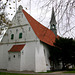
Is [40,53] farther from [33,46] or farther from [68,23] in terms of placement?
[68,23]

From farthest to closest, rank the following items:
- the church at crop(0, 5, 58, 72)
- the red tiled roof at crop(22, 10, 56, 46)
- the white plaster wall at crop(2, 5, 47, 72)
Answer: the church at crop(0, 5, 58, 72) < the white plaster wall at crop(2, 5, 47, 72) < the red tiled roof at crop(22, 10, 56, 46)

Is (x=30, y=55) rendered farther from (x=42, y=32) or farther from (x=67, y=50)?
(x=42, y=32)

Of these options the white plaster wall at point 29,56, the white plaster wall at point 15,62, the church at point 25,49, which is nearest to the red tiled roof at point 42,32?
the church at point 25,49

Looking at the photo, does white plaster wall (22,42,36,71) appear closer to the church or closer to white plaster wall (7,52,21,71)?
the church

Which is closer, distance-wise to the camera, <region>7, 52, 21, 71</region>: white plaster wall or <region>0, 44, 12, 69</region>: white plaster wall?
<region>7, 52, 21, 71</region>: white plaster wall

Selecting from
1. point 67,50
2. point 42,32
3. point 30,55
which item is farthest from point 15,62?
point 42,32

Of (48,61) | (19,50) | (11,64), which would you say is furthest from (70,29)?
(48,61)

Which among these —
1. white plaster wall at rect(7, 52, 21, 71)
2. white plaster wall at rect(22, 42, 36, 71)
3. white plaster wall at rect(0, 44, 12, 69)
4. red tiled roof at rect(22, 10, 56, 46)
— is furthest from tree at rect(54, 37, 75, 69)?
white plaster wall at rect(0, 44, 12, 69)

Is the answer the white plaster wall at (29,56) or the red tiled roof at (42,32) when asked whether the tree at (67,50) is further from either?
the white plaster wall at (29,56)

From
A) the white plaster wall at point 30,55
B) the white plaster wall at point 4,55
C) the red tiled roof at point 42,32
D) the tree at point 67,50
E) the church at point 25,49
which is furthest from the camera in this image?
the white plaster wall at point 4,55

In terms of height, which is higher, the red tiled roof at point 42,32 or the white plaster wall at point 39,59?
the red tiled roof at point 42,32

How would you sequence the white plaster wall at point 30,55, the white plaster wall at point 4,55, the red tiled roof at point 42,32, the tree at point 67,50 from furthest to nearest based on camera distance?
the white plaster wall at point 4,55, the tree at point 67,50, the white plaster wall at point 30,55, the red tiled roof at point 42,32

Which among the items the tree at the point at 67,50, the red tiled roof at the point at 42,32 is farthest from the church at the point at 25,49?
the tree at the point at 67,50

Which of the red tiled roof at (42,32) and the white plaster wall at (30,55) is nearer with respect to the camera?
the red tiled roof at (42,32)
